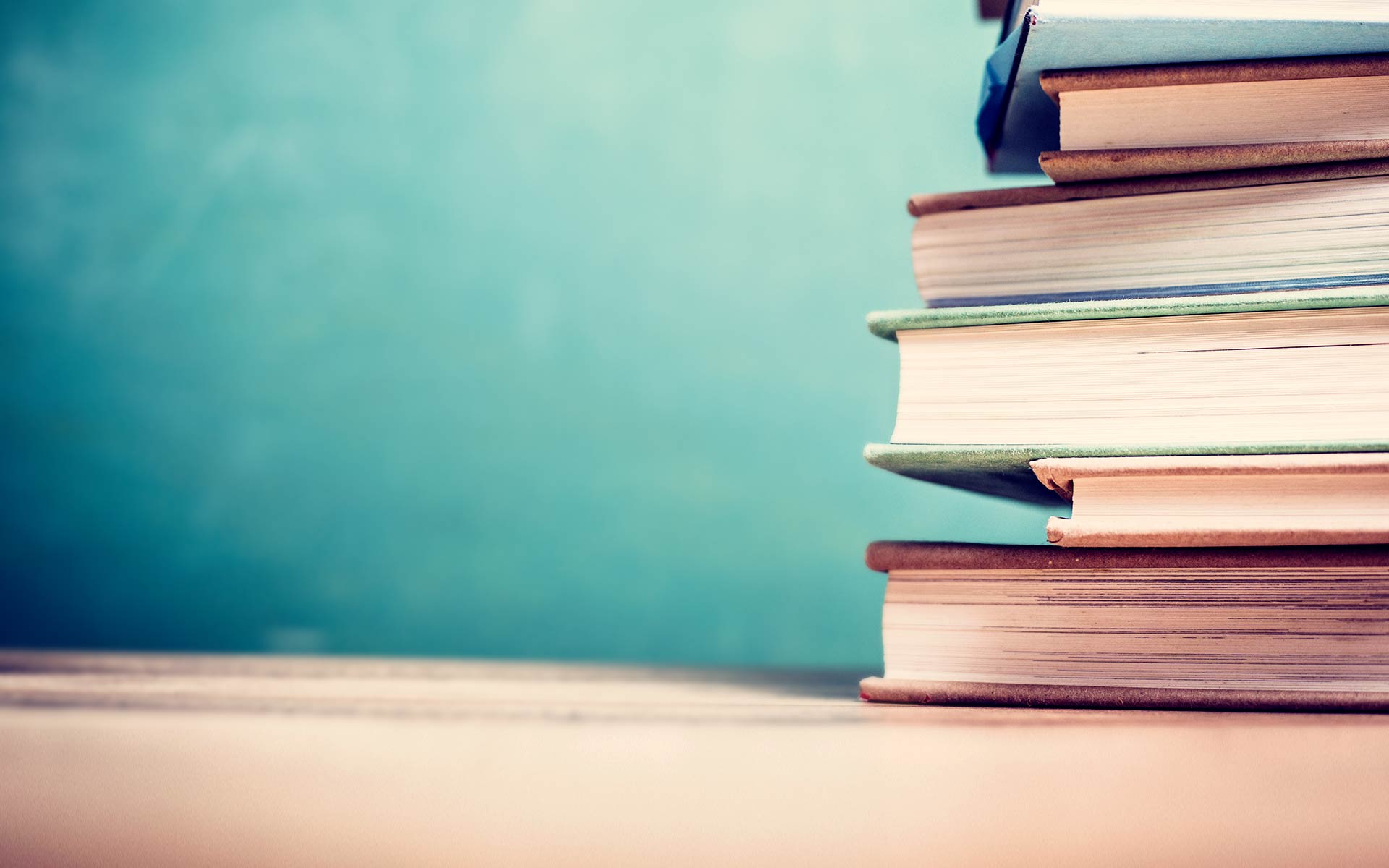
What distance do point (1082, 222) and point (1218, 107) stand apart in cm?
7

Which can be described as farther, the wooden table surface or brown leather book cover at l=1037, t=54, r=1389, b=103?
brown leather book cover at l=1037, t=54, r=1389, b=103

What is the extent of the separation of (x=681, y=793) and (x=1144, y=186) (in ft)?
1.10

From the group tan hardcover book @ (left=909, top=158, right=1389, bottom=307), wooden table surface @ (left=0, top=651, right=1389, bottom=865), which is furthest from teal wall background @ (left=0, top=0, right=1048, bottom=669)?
wooden table surface @ (left=0, top=651, right=1389, bottom=865)

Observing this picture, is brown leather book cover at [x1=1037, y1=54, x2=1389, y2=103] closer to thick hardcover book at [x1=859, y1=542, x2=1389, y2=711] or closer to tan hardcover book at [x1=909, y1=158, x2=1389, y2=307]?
tan hardcover book at [x1=909, y1=158, x2=1389, y2=307]

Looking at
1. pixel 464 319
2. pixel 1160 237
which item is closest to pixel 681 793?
pixel 1160 237

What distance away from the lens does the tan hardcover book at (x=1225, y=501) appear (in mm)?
332

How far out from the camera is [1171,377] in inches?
14.8

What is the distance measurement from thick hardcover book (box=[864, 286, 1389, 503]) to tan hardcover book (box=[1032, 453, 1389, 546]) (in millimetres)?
12

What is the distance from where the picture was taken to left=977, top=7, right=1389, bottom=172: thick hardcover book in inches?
14.8

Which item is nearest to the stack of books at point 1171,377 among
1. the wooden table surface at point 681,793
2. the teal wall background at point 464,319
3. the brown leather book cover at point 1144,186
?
the brown leather book cover at point 1144,186

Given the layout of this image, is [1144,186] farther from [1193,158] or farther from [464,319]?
[464,319]

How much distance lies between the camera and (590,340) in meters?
1.15

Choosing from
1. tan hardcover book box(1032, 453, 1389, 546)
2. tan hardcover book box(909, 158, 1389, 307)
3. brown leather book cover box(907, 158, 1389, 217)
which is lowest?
tan hardcover book box(1032, 453, 1389, 546)

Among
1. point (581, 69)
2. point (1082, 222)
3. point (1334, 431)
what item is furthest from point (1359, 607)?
point (581, 69)
